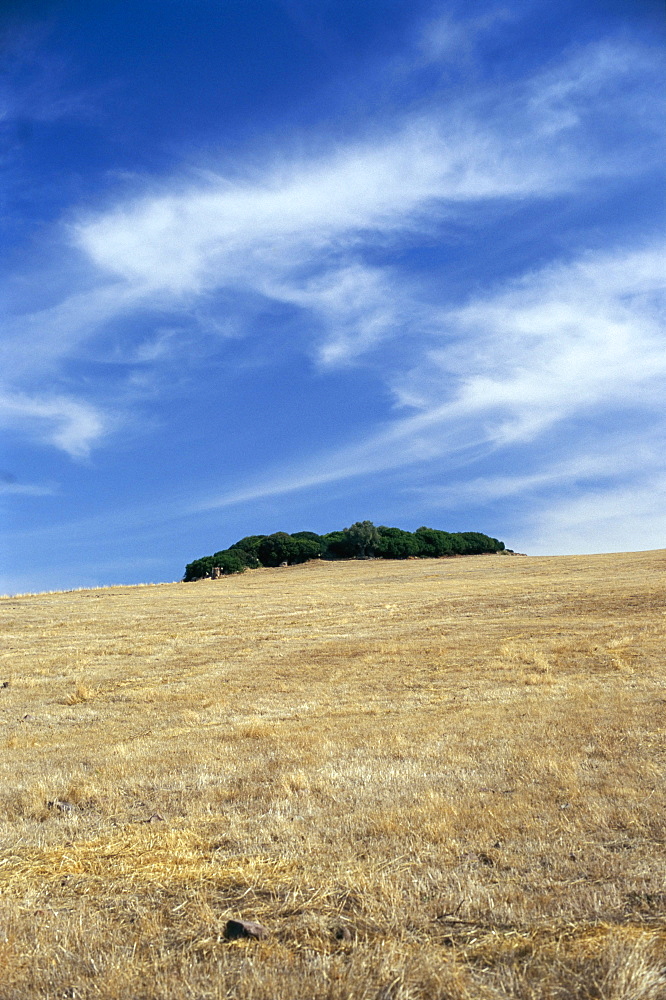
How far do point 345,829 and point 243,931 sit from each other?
2769 mm

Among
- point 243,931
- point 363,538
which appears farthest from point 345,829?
point 363,538

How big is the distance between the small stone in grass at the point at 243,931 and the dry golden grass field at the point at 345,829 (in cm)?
9

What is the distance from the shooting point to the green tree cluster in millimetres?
82213

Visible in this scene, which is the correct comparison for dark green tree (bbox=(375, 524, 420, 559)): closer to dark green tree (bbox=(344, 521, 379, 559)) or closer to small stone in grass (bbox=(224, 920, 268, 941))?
dark green tree (bbox=(344, 521, 379, 559))

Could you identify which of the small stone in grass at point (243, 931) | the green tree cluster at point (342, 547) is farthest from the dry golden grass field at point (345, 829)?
the green tree cluster at point (342, 547)

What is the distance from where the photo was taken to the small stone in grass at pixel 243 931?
5.30m

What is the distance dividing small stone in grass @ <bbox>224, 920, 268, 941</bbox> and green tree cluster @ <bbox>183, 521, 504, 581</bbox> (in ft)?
242

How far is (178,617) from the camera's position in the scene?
1495 inches

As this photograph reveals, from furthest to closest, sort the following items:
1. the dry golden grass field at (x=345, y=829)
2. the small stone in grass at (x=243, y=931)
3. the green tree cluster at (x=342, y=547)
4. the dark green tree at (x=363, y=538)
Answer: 1. the dark green tree at (x=363, y=538)
2. the green tree cluster at (x=342, y=547)
3. the small stone in grass at (x=243, y=931)
4. the dry golden grass field at (x=345, y=829)

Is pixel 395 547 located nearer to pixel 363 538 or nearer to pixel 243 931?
pixel 363 538

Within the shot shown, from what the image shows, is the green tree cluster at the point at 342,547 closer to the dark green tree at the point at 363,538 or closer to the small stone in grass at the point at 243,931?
the dark green tree at the point at 363,538

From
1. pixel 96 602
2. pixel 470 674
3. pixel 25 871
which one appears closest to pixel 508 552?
pixel 96 602

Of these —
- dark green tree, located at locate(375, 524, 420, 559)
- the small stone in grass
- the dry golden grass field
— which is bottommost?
the dry golden grass field

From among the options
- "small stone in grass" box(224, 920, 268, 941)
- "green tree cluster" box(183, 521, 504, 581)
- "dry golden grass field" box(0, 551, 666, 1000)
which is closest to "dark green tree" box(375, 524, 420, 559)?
"green tree cluster" box(183, 521, 504, 581)
